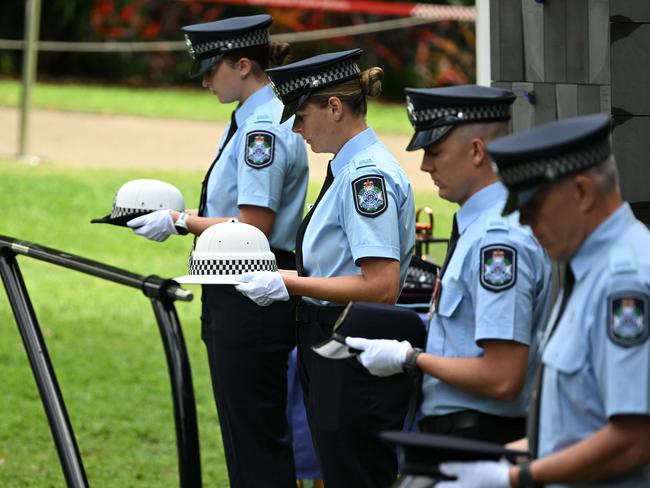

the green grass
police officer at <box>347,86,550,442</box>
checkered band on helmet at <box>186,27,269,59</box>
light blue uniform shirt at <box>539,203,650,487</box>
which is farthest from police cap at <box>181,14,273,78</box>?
the green grass

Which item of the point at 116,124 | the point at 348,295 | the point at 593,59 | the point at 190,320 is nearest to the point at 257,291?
the point at 348,295

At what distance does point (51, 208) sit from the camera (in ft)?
42.3

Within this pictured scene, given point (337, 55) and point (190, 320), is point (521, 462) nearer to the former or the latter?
point (337, 55)

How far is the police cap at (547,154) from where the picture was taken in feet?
8.10

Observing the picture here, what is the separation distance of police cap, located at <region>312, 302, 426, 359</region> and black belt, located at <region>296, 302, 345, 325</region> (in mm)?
595

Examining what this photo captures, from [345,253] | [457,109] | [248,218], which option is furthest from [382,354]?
[248,218]

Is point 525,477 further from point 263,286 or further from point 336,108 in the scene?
point 336,108

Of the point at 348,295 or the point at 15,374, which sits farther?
the point at 15,374

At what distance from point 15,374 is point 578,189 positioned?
6198mm

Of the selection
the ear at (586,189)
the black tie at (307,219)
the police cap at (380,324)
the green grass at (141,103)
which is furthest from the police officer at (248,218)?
the green grass at (141,103)

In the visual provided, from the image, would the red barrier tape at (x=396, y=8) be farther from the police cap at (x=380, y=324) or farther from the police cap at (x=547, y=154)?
the police cap at (x=547, y=154)

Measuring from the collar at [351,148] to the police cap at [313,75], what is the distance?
17 cm

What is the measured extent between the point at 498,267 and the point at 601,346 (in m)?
0.52

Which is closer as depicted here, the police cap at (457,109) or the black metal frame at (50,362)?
the black metal frame at (50,362)
